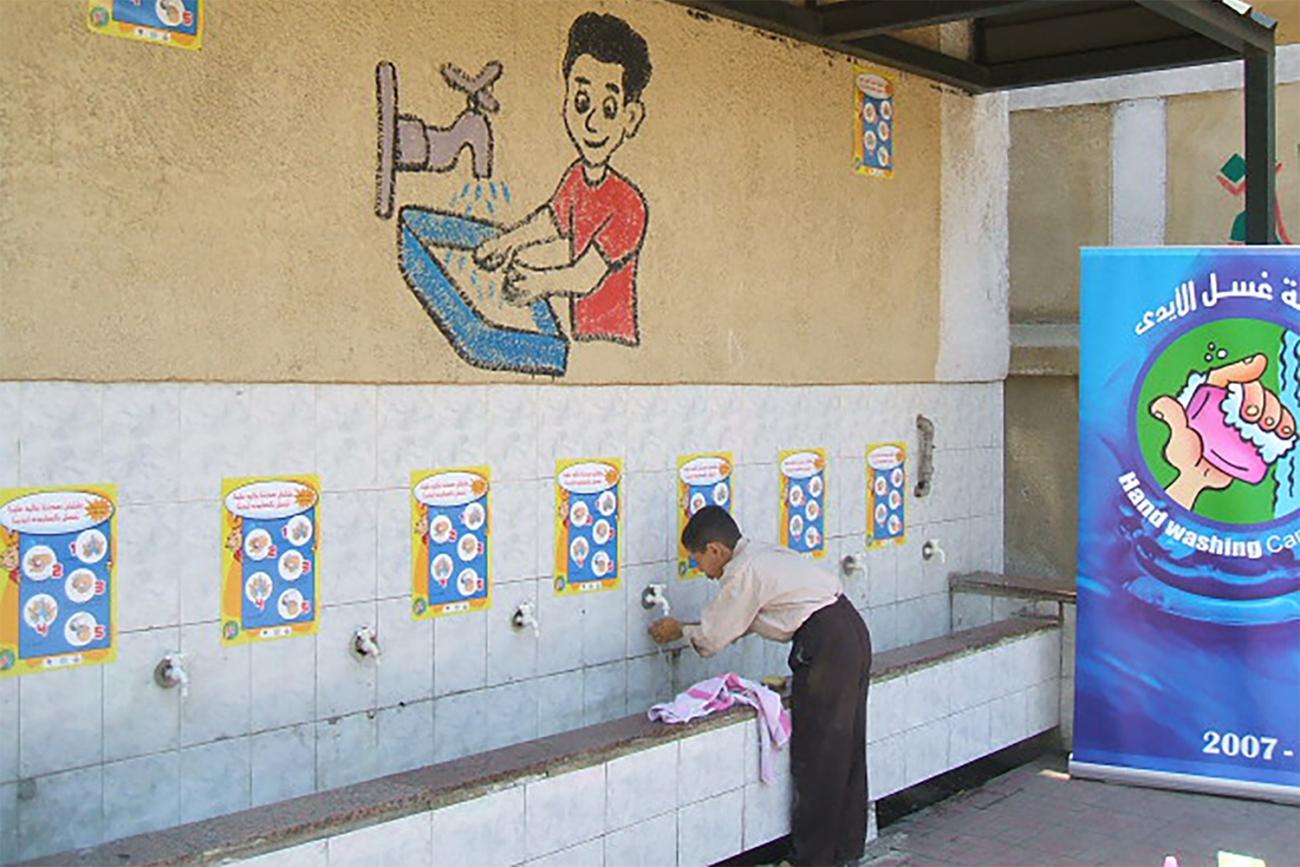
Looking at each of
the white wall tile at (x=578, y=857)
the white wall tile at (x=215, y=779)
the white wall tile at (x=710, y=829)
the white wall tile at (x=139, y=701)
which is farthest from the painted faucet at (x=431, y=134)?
the white wall tile at (x=710, y=829)

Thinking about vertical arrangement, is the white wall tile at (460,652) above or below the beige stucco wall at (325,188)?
below

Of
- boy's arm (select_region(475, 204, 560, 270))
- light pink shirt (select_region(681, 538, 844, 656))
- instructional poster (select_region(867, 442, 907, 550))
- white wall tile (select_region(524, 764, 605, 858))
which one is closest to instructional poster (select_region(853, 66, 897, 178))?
instructional poster (select_region(867, 442, 907, 550))

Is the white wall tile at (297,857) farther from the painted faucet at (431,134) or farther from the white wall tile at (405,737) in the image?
the painted faucet at (431,134)

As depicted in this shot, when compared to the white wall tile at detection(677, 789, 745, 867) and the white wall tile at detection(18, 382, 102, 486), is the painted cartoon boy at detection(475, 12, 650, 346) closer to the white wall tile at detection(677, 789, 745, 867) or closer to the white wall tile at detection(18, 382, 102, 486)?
the white wall tile at detection(18, 382, 102, 486)

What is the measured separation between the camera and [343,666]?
4984 mm

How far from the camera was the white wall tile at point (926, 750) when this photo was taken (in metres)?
6.94

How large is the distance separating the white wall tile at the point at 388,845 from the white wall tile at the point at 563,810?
0.47 m

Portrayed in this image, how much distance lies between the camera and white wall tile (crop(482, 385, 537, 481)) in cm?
551

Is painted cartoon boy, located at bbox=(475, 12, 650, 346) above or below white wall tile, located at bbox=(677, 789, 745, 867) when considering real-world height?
above

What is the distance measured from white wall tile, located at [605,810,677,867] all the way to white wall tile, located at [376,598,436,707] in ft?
2.99

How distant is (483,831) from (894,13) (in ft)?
14.4

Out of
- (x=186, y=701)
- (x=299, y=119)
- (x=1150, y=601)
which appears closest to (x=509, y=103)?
(x=299, y=119)

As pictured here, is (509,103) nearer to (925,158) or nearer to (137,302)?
(137,302)

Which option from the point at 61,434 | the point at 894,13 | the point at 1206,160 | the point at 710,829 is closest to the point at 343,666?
the point at 61,434
